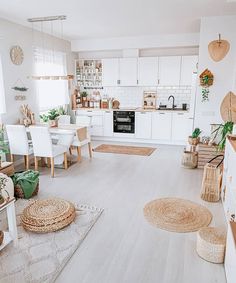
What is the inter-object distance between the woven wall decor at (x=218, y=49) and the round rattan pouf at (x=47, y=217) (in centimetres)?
374

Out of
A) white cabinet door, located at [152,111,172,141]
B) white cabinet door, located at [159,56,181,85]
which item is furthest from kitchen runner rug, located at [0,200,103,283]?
white cabinet door, located at [159,56,181,85]

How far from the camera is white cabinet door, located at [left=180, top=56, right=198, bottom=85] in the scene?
6.35 m

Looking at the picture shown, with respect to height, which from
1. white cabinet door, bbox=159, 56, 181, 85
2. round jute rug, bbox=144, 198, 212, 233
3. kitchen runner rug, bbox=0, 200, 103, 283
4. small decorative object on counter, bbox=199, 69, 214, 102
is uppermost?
white cabinet door, bbox=159, 56, 181, 85

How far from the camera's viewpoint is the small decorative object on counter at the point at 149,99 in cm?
713

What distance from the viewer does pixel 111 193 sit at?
381 centimetres

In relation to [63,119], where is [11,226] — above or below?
below

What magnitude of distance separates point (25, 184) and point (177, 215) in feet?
6.94

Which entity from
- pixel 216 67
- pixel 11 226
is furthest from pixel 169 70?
pixel 11 226

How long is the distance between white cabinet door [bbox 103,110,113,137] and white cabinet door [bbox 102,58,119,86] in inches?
34.3

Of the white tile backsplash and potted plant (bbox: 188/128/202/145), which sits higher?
the white tile backsplash

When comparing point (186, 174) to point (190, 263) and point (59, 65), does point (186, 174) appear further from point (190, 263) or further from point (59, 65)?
point (59, 65)

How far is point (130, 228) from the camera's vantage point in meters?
2.88

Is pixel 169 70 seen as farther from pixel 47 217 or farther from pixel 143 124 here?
pixel 47 217

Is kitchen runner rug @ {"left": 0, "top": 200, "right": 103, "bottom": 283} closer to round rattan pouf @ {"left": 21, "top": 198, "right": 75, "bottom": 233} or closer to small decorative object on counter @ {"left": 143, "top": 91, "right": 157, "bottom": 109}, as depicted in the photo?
round rattan pouf @ {"left": 21, "top": 198, "right": 75, "bottom": 233}
